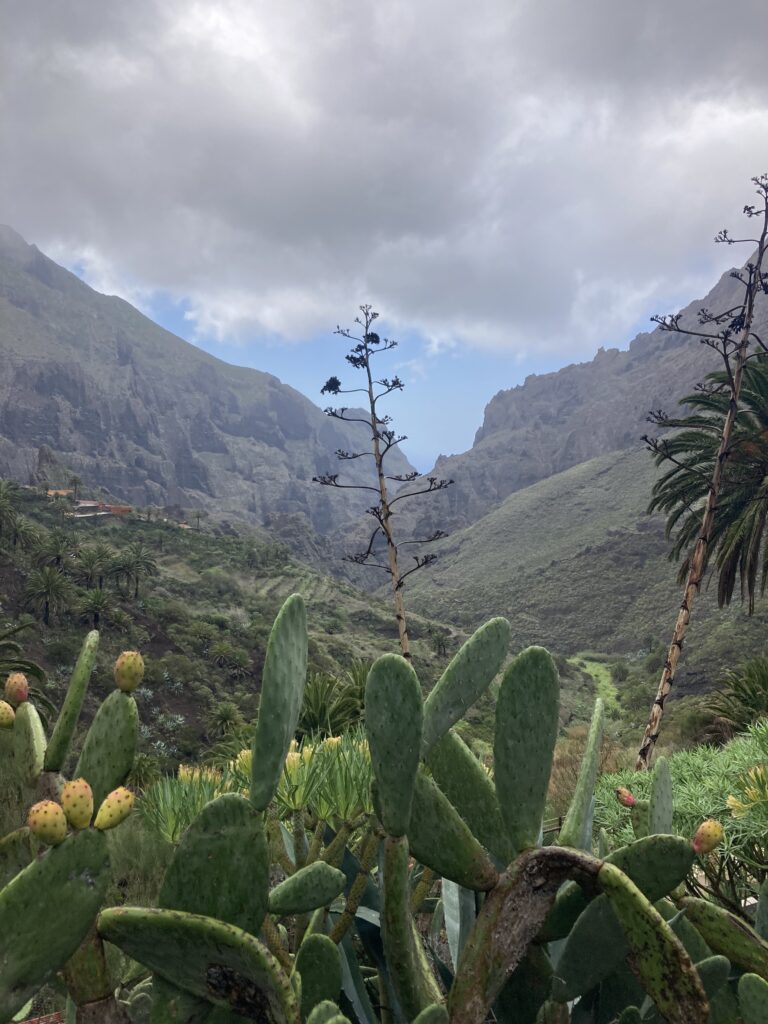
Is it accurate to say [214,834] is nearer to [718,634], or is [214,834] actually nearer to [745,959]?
[745,959]

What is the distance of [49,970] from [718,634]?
147 ft

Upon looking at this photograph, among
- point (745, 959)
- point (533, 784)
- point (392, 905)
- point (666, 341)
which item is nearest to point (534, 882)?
point (533, 784)

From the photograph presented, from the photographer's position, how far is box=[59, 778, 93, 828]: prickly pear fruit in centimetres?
122

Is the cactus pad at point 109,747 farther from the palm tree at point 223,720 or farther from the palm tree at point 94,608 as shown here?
the palm tree at point 94,608

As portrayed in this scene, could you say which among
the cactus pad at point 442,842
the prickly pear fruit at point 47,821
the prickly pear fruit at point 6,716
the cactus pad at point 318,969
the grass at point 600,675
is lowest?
the grass at point 600,675

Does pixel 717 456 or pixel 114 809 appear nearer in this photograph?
pixel 114 809

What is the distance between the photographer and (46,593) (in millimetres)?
35781

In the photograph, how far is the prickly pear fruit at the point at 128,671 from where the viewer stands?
5.37ft

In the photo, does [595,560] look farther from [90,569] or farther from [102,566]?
[90,569]

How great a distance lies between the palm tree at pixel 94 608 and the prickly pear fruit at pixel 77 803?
3878cm

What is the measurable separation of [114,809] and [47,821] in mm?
122

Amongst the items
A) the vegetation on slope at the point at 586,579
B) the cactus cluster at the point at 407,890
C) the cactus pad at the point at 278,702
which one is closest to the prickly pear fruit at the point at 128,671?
the cactus cluster at the point at 407,890

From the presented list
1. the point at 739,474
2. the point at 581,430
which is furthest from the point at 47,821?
the point at 581,430

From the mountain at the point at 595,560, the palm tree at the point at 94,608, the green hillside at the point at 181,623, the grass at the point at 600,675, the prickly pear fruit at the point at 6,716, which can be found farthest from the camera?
the mountain at the point at 595,560
